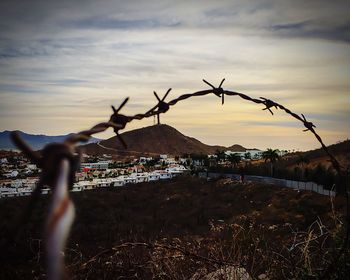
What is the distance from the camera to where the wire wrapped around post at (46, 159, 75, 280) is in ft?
1.29

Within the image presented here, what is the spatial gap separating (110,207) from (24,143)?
51389 millimetres

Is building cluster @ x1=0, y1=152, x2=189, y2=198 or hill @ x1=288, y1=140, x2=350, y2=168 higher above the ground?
hill @ x1=288, y1=140, x2=350, y2=168

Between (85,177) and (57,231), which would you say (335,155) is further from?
(57,231)

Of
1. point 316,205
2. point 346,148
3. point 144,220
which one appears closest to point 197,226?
point 144,220

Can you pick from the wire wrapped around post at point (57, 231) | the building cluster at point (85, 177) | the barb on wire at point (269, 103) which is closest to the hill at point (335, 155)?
the building cluster at point (85, 177)

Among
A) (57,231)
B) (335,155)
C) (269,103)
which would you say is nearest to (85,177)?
(335,155)

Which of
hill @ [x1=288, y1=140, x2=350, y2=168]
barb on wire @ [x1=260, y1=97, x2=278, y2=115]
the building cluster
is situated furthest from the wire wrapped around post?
hill @ [x1=288, y1=140, x2=350, y2=168]

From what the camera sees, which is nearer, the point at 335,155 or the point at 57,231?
the point at 57,231

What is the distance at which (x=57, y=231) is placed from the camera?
0.41m

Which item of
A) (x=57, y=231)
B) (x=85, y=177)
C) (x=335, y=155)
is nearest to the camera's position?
(x=57, y=231)

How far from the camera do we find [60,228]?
41cm

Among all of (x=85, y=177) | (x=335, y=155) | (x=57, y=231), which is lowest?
(x=85, y=177)

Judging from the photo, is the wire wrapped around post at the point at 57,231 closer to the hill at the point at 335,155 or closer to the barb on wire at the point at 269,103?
the barb on wire at the point at 269,103

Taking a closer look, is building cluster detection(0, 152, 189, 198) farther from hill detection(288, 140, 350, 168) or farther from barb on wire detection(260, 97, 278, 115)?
barb on wire detection(260, 97, 278, 115)
